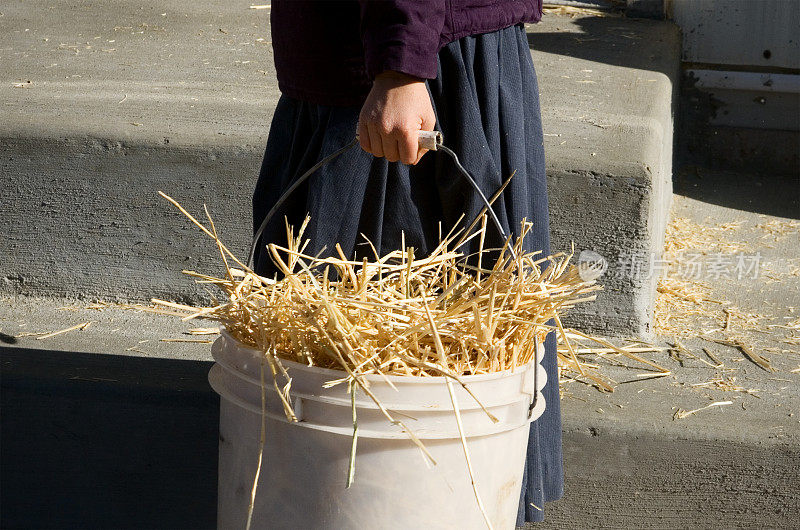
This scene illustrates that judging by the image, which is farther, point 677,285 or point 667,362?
point 677,285

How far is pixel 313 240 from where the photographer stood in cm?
166

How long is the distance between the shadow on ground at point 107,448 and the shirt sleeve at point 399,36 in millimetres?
1063

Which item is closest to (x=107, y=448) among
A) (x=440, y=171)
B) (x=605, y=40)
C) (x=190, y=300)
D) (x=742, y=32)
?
(x=190, y=300)

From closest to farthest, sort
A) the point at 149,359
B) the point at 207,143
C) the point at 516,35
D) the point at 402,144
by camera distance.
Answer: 1. the point at 402,144
2. the point at 516,35
3. the point at 149,359
4. the point at 207,143

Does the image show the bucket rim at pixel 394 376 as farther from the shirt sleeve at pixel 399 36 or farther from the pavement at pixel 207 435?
the pavement at pixel 207 435

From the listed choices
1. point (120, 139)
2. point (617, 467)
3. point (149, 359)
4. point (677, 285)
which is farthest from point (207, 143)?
point (677, 285)

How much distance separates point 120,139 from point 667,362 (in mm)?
1595

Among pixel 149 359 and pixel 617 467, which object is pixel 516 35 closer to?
pixel 617 467

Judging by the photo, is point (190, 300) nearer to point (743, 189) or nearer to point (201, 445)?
point (201, 445)

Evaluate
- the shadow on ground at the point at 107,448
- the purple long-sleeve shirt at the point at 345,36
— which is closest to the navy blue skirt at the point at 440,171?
the purple long-sleeve shirt at the point at 345,36

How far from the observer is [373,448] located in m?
1.26

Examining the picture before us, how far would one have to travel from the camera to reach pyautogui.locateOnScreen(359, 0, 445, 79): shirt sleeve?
1397 millimetres

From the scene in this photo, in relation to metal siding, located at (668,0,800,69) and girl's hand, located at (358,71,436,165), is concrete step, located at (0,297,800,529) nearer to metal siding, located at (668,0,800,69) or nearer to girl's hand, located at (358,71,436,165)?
girl's hand, located at (358,71,436,165)

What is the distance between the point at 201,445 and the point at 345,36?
1.09m
